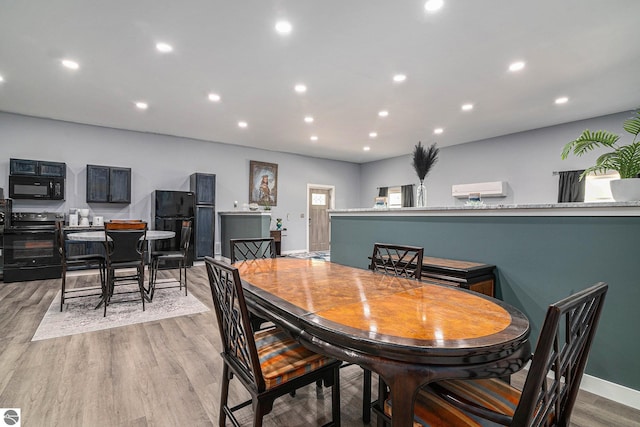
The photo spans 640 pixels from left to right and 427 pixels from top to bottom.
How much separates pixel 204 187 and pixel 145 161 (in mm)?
1286

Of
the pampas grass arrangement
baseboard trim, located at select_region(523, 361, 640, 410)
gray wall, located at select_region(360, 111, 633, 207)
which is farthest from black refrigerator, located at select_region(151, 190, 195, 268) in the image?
baseboard trim, located at select_region(523, 361, 640, 410)

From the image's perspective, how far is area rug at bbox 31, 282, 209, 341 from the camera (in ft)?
9.41

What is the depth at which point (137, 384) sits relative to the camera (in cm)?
198

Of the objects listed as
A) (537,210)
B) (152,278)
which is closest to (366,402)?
(537,210)

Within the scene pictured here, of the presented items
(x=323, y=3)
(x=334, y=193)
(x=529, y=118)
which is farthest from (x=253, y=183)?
A: (x=529, y=118)

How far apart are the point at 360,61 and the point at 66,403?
3865mm

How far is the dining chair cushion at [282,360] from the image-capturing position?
1.22m

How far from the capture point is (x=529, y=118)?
5.32 metres

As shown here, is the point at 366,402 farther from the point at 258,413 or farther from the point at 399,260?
the point at 399,260

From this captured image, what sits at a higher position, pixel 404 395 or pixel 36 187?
pixel 36 187

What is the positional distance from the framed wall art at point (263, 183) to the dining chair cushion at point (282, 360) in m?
6.38

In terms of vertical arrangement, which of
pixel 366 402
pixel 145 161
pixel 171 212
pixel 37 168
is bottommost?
pixel 366 402

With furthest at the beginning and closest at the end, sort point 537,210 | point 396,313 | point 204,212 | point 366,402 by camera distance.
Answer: point 204,212 → point 537,210 → point 366,402 → point 396,313

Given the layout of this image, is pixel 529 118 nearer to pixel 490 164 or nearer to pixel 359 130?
pixel 490 164
